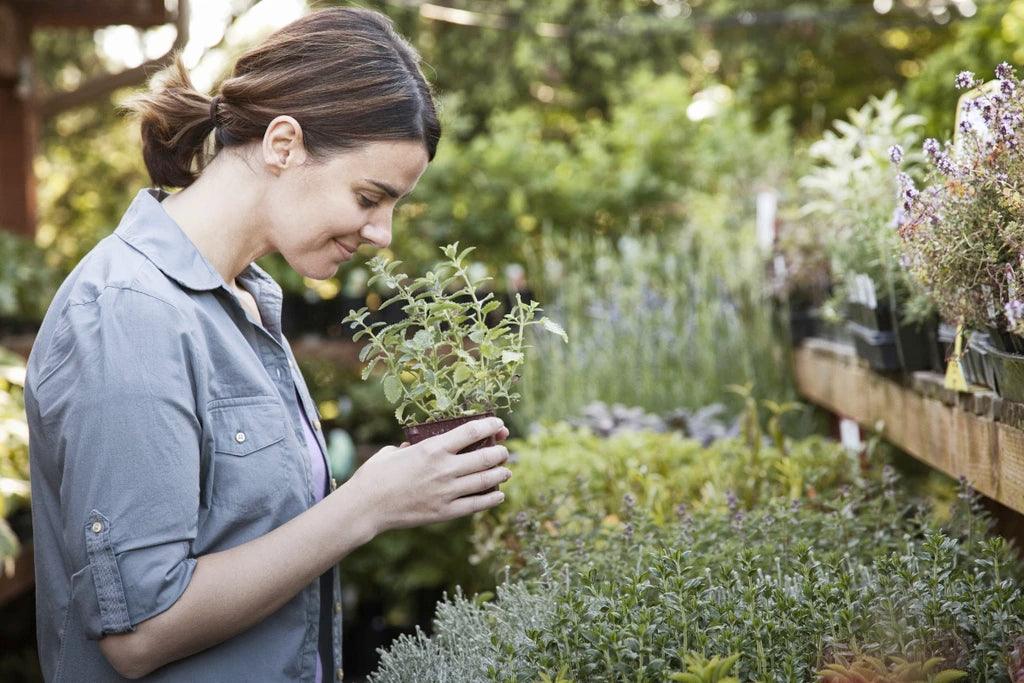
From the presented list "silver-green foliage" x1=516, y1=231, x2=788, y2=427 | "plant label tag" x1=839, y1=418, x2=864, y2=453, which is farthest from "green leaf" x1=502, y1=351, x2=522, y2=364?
"silver-green foliage" x1=516, y1=231, x2=788, y2=427

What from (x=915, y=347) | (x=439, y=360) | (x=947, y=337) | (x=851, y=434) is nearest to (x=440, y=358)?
(x=439, y=360)

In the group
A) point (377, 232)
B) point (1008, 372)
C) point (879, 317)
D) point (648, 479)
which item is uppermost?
point (377, 232)

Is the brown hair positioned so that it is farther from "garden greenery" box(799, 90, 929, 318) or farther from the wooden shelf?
"garden greenery" box(799, 90, 929, 318)

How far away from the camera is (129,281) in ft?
4.53

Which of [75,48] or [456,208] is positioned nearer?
[456,208]

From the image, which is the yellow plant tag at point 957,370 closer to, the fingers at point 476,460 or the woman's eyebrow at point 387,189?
the fingers at point 476,460

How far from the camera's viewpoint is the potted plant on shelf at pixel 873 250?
232cm

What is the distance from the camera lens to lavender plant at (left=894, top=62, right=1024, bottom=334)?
1.49 metres

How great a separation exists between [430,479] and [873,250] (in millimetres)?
1564

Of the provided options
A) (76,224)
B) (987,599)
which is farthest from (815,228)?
(76,224)

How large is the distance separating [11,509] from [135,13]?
295 cm

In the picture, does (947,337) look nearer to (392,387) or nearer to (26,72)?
A: (392,387)

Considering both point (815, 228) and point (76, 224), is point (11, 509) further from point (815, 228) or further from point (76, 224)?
point (76, 224)

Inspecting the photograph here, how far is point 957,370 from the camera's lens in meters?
1.88
